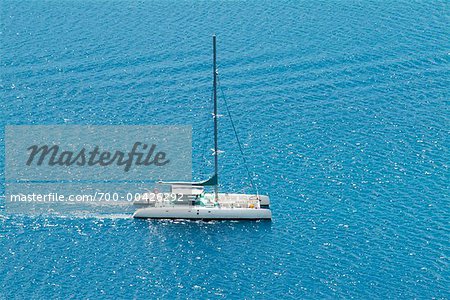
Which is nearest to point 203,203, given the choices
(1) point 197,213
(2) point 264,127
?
(1) point 197,213

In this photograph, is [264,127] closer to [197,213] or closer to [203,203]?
[203,203]

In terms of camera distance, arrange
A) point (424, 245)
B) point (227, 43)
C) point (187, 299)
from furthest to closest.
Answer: point (227, 43) → point (424, 245) → point (187, 299)

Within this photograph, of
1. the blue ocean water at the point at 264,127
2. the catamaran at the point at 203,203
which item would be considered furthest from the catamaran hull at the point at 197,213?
the blue ocean water at the point at 264,127

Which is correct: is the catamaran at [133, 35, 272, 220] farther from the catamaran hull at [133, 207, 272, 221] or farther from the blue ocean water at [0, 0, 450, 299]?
the blue ocean water at [0, 0, 450, 299]

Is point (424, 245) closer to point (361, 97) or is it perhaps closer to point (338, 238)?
point (338, 238)

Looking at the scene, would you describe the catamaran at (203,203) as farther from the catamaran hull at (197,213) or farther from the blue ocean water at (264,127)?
the blue ocean water at (264,127)

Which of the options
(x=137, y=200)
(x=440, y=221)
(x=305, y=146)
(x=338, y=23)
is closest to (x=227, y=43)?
(x=338, y=23)
